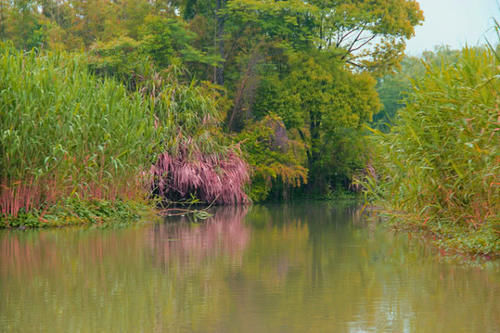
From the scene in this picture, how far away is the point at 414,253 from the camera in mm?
7711

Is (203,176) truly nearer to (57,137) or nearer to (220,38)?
(220,38)

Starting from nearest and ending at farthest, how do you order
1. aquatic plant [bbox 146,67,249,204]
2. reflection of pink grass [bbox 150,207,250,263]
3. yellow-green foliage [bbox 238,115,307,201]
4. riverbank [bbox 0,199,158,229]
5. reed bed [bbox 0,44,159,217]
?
1. reflection of pink grass [bbox 150,207,250,263]
2. reed bed [bbox 0,44,159,217]
3. riverbank [bbox 0,199,158,229]
4. aquatic plant [bbox 146,67,249,204]
5. yellow-green foliage [bbox 238,115,307,201]

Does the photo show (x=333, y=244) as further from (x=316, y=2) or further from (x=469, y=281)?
(x=316, y=2)

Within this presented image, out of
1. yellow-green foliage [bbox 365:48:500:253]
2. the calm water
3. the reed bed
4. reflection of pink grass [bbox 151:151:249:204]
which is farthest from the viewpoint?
reflection of pink grass [bbox 151:151:249:204]

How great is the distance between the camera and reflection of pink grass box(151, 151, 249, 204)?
17.1m

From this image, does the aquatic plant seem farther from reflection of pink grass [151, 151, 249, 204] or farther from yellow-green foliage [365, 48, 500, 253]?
yellow-green foliage [365, 48, 500, 253]

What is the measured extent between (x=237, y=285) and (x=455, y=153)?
3.74 metres

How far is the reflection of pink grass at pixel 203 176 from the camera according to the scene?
56.0 ft

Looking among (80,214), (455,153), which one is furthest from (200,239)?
(455,153)

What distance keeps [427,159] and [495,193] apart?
4.44ft

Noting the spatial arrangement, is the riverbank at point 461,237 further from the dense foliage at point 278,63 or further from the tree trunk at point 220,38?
the tree trunk at point 220,38

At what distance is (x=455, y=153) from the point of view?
8.16 metres

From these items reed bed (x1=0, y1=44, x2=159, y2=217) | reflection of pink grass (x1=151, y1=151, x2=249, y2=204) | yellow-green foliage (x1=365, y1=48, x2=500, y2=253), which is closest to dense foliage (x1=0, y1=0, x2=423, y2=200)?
reflection of pink grass (x1=151, y1=151, x2=249, y2=204)

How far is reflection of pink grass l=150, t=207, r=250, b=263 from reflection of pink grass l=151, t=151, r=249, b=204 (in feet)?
11.3
